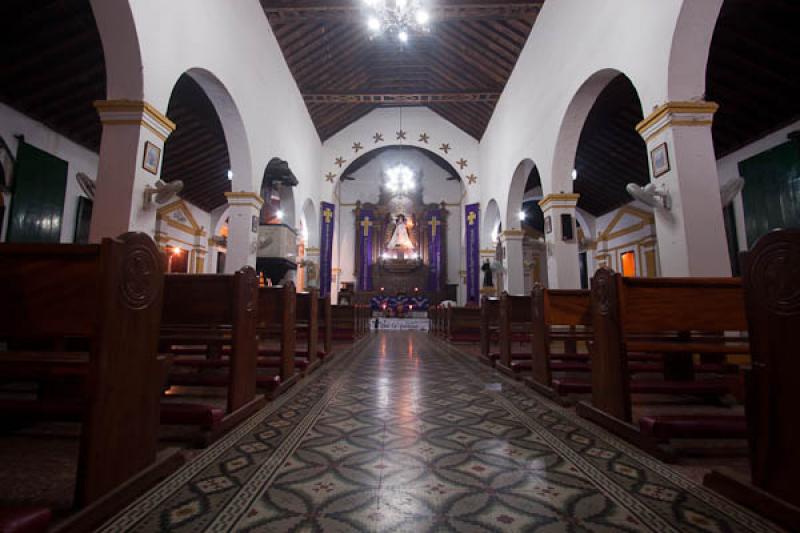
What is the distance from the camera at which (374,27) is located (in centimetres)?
571

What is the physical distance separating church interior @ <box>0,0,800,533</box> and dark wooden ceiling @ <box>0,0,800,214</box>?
0.05 meters

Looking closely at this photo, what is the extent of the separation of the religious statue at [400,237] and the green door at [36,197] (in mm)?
8684

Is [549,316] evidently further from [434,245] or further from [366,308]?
[434,245]

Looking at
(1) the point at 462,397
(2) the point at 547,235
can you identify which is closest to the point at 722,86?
(2) the point at 547,235

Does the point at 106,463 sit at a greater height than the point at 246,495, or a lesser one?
greater

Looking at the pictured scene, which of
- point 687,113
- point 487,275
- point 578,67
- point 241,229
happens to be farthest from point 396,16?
point 487,275

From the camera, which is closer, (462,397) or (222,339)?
(222,339)

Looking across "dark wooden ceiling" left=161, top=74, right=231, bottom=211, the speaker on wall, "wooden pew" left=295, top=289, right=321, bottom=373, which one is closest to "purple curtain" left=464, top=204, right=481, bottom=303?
the speaker on wall

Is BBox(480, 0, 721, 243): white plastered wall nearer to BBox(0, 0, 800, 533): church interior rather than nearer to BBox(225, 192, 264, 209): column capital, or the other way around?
BBox(0, 0, 800, 533): church interior

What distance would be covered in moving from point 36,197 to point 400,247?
9202 mm

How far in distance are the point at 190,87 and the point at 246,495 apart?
21.7 feet

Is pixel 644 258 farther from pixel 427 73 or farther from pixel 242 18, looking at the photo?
pixel 242 18

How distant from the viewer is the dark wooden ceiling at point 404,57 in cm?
669

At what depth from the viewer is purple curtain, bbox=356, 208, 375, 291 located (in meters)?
13.2
